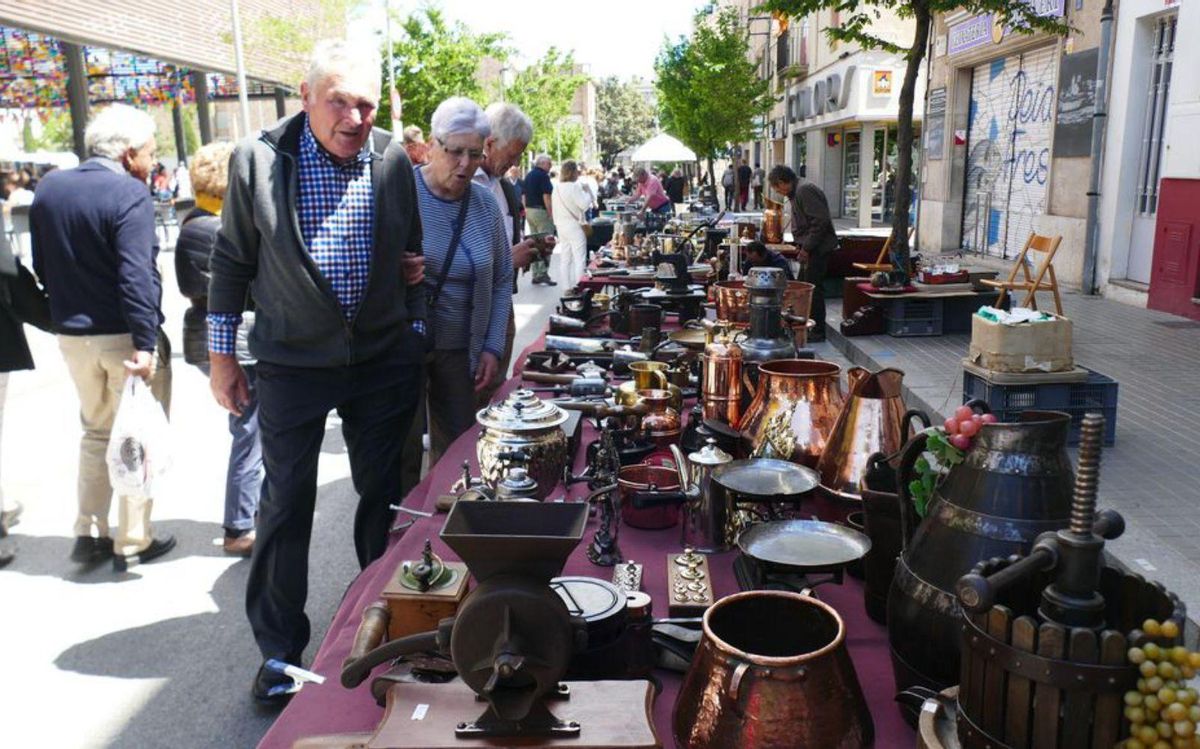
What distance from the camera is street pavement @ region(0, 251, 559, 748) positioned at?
294 cm

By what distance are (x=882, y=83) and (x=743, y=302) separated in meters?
20.8

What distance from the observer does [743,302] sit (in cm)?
392

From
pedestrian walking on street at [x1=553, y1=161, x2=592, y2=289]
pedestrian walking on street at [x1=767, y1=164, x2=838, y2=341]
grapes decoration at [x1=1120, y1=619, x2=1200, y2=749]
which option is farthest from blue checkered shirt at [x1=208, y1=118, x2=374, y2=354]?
pedestrian walking on street at [x1=553, y1=161, x2=592, y2=289]

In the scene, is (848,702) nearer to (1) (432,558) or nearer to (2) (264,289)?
(1) (432,558)

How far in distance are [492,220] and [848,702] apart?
2.72m

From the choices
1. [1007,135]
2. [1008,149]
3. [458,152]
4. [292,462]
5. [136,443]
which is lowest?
[136,443]

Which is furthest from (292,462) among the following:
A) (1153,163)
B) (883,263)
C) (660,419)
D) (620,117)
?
(620,117)

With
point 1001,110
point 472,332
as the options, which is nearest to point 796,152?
point 1001,110

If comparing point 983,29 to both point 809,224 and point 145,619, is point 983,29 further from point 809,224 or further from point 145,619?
point 145,619

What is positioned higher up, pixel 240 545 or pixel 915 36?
pixel 915 36

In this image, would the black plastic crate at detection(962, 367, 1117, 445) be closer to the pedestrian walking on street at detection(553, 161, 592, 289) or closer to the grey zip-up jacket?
the grey zip-up jacket

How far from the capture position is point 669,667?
1.58 metres

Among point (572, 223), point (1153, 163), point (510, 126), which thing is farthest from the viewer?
point (572, 223)

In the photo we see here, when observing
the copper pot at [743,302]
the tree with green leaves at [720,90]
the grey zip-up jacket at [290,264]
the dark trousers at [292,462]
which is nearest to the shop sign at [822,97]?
the tree with green leaves at [720,90]
